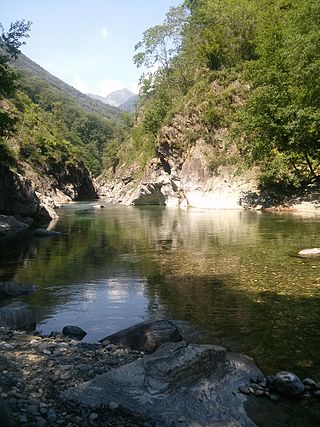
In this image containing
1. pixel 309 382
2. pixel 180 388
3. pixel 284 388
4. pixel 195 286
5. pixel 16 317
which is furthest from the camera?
pixel 195 286

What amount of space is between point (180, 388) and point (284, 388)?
1.46 m

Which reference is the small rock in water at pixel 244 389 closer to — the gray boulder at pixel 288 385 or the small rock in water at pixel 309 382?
the gray boulder at pixel 288 385

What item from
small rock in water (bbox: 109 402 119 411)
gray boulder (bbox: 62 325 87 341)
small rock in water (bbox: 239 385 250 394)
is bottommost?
gray boulder (bbox: 62 325 87 341)

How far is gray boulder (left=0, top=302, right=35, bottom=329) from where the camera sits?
9140 mm

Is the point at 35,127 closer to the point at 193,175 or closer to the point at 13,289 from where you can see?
the point at 193,175

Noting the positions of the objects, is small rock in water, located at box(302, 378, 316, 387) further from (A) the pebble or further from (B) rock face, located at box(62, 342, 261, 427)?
(A) the pebble

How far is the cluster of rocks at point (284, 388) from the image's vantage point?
5.74m

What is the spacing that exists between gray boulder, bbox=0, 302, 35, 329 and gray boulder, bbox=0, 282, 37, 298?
6.45 feet

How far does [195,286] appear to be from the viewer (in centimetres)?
1206

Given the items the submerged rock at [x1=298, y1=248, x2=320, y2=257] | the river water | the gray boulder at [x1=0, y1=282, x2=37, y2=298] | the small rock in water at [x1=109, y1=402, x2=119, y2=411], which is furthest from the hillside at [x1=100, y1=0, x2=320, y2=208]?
the small rock in water at [x1=109, y1=402, x2=119, y2=411]

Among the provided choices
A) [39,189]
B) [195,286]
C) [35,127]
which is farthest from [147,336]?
[35,127]

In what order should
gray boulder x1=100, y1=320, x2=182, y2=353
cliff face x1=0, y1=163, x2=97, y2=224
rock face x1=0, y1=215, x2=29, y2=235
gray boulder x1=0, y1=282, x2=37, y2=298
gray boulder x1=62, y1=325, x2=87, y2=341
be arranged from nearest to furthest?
gray boulder x1=100, y1=320, x2=182, y2=353
gray boulder x1=62, y1=325, x2=87, y2=341
gray boulder x1=0, y1=282, x2=37, y2=298
rock face x1=0, y1=215, x2=29, y2=235
cliff face x1=0, y1=163, x2=97, y2=224

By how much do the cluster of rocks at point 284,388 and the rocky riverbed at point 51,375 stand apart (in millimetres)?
1722

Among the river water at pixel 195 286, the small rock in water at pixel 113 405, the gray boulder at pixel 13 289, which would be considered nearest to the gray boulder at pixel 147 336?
the river water at pixel 195 286
